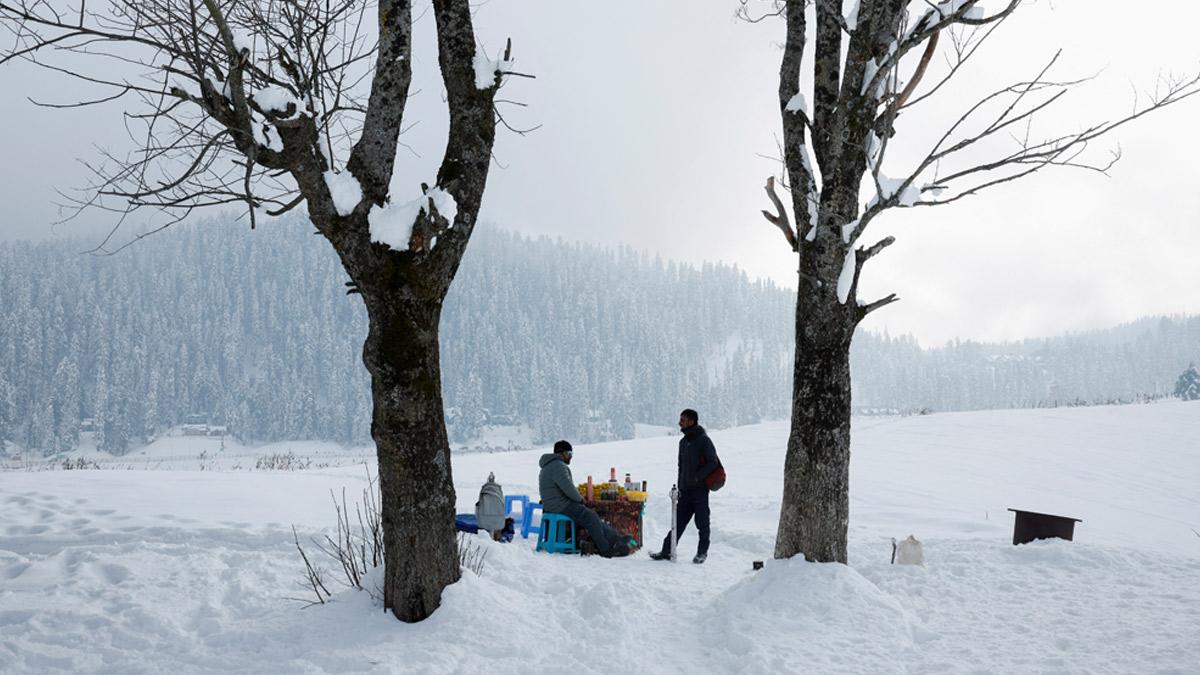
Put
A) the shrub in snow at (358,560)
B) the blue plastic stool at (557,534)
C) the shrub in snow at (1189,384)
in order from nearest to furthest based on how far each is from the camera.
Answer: the shrub in snow at (358,560), the blue plastic stool at (557,534), the shrub in snow at (1189,384)

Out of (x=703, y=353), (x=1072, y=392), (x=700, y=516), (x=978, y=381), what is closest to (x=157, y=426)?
(x=703, y=353)

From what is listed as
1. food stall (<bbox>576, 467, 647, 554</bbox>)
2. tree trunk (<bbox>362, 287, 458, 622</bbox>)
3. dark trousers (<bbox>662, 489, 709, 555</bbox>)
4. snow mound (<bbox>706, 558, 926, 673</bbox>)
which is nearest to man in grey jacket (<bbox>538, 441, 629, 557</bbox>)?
food stall (<bbox>576, 467, 647, 554</bbox>)

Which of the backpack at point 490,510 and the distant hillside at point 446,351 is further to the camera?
the distant hillside at point 446,351

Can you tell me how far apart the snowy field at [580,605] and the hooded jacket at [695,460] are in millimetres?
945

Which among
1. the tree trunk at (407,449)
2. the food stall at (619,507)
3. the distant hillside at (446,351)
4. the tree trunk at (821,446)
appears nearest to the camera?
the tree trunk at (407,449)

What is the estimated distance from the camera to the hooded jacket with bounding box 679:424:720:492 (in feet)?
27.2

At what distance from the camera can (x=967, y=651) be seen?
4441mm

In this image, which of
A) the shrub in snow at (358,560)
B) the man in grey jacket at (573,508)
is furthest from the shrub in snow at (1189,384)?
the shrub in snow at (358,560)

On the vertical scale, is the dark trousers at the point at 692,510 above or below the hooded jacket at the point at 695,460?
below

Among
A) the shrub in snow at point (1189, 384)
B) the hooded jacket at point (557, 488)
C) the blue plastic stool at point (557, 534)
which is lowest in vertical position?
the blue plastic stool at point (557, 534)

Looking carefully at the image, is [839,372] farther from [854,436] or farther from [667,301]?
[667,301]

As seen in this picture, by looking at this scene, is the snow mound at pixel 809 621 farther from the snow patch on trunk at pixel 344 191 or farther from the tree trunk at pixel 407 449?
the snow patch on trunk at pixel 344 191

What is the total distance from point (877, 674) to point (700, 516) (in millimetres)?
4294

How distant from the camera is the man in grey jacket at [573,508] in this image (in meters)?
8.27
